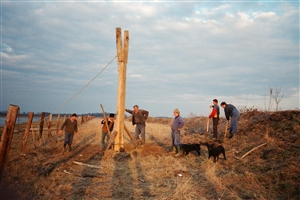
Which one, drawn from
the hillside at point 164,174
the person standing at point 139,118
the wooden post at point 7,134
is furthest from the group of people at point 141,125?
the wooden post at point 7,134

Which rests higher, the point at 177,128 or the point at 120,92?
the point at 120,92

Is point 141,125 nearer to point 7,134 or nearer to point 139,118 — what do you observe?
point 139,118

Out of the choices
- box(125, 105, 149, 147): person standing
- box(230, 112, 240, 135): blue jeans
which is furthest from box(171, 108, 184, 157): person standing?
box(230, 112, 240, 135): blue jeans

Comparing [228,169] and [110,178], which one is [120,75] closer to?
[110,178]

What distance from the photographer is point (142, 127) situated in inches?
467

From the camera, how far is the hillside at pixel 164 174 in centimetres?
594

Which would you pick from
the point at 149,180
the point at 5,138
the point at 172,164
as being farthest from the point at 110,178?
the point at 5,138

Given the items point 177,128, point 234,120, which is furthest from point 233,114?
point 177,128

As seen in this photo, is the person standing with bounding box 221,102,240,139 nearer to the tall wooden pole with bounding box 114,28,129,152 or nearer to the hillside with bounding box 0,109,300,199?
the hillside with bounding box 0,109,300,199

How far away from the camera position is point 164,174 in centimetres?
780

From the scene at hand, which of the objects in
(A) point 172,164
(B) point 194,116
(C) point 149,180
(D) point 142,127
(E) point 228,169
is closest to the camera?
(C) point 149,180

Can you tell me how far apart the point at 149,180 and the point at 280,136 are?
6745 mm

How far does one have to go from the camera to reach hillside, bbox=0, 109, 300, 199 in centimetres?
594

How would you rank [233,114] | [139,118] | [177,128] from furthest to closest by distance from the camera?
1. [233,114]
2. [139,118]
3. [177,128]
